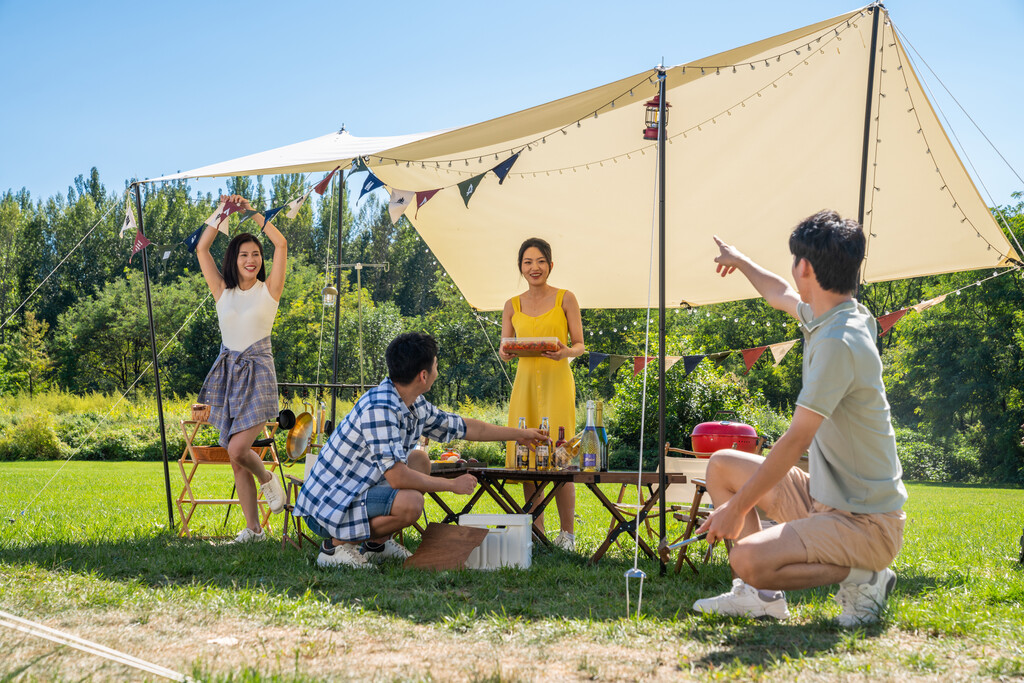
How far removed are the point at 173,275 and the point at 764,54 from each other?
28.4 metres

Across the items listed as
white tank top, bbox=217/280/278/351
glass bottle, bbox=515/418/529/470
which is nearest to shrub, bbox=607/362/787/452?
glass bottle, bbox=515/418/529/470

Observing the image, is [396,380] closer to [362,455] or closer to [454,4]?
[362,455]

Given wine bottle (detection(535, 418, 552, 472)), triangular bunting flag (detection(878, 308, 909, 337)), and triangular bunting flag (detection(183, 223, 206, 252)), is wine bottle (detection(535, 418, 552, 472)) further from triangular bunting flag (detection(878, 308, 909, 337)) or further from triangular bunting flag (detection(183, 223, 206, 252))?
triangular bunting flag (detection(183, 223, 206, 252))

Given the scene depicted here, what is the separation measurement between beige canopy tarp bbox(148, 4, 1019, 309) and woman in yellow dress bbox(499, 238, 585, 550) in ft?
2.38

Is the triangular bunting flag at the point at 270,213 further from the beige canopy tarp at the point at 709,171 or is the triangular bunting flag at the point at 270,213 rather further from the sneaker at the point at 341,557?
the sneaker at the point at 341,557

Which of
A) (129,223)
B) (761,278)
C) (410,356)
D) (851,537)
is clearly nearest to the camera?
(851,537)

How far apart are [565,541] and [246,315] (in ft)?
6.51

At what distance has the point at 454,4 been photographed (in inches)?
221

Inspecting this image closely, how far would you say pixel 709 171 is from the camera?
16.2 ft

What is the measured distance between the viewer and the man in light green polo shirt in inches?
85.7

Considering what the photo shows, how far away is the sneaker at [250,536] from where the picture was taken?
406cm

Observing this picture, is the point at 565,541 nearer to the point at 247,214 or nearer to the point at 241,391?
A: the point at 241,391

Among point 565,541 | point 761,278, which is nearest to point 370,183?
point 565,541

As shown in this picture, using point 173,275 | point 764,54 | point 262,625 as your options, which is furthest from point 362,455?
point 173,275
